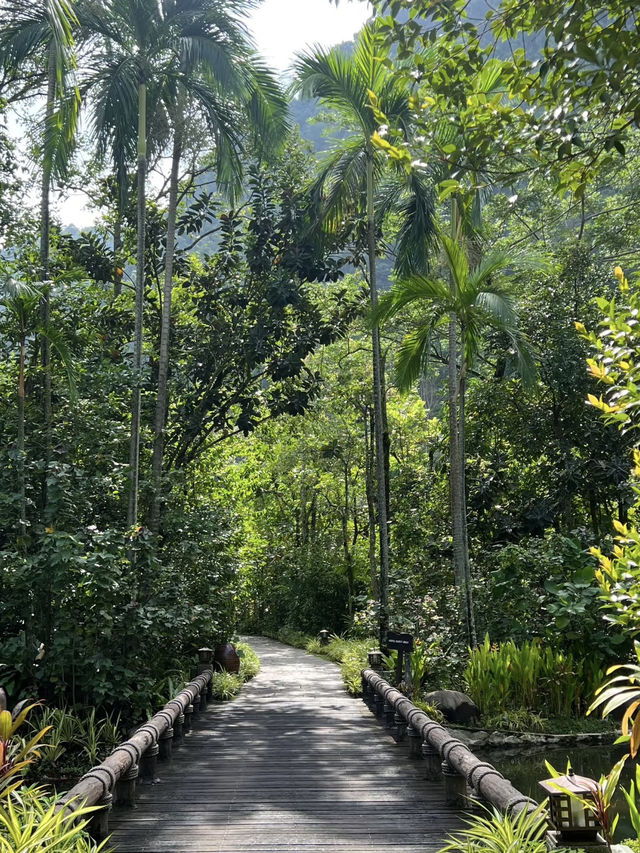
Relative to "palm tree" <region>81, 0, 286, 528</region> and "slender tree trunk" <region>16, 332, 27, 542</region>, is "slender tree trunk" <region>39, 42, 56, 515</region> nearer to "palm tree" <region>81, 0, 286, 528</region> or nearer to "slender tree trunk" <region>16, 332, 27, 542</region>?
"slender tree trunk" <region>16, 332, 27, 542</region>

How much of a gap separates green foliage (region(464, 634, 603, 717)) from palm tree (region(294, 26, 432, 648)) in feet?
7.46

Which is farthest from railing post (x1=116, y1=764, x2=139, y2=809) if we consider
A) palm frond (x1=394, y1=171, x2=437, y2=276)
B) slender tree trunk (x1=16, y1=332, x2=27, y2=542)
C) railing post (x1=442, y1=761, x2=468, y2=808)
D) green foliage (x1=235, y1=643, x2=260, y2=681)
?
palm frond (x1=394, y1=171, x2=437, y2=276)

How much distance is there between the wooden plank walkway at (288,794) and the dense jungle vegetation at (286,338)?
1.20 metres

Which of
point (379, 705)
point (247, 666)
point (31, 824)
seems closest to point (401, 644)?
point (379, 705)

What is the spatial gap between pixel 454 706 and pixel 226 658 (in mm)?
4593

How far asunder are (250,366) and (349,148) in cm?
389

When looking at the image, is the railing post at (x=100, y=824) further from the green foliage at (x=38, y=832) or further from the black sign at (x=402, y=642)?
the black sign at (x=402, y=642)

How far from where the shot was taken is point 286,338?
535 inches

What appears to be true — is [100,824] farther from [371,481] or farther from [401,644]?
[371,481]

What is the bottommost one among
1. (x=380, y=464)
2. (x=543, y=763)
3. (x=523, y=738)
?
(x=543, y=763)

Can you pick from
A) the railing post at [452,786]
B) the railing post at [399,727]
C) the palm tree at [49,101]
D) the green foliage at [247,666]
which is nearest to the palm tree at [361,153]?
the green foliage at [247,666]

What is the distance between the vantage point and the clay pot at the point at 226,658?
479 inches

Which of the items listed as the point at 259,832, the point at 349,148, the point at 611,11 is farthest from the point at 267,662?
the point at 611,11

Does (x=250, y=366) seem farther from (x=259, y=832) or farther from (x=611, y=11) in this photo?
(x=611, y=11)
